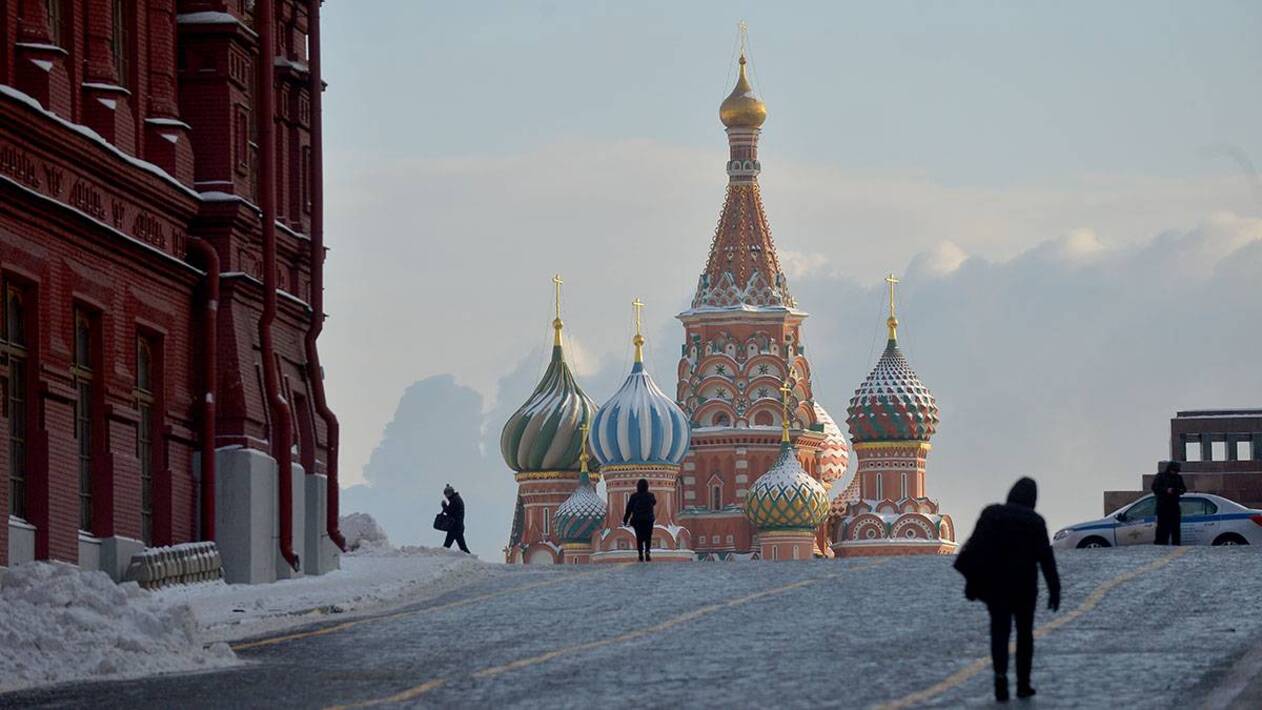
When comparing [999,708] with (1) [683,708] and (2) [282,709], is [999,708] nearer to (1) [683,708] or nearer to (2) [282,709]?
(1) [683,708]

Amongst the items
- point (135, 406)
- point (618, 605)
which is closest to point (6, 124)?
point (135, 406)

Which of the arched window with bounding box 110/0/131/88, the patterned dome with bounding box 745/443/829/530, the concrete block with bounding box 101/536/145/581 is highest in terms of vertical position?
the arched window with bounding box 110/0/131/88

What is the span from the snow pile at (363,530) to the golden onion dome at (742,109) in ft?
380

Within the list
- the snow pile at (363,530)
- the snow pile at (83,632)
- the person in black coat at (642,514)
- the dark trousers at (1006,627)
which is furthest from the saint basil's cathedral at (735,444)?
the dark trousers at (1006,627)

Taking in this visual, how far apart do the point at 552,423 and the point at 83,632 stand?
130147mm

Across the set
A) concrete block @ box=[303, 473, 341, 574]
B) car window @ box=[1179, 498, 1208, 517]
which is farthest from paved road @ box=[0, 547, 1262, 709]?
car window @ box=[1179, 498, 1208, 517]

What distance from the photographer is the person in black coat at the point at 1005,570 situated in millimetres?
20297

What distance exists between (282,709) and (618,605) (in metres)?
10.5

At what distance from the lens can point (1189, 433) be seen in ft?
254

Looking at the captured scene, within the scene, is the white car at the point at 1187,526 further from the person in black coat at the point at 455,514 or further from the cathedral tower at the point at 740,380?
the cathedral tower at the point at 740,380

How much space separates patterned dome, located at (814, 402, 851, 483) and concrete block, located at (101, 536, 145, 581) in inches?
4942

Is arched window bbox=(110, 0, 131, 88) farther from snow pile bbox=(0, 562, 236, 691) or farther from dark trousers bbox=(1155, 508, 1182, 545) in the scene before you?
dark trousers bbox=(1155, 508, 1182, 545)

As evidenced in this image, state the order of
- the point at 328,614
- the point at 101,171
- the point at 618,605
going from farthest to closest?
the point at 101,171 < the point at 328,614 < the point at 618,605

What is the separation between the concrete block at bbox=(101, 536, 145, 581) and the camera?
3647 centimetres
